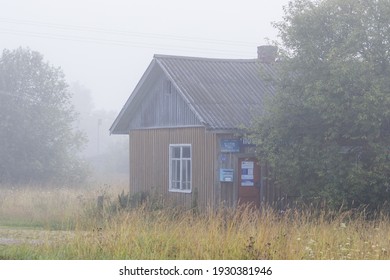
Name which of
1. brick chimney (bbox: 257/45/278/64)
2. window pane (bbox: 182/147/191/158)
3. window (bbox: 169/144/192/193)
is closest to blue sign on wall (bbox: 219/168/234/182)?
window (bbox: 169/144/192/193)

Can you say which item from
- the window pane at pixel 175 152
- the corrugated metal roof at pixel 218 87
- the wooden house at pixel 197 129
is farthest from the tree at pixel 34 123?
the window pane at pixel 175 152

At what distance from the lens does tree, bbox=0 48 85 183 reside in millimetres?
43500

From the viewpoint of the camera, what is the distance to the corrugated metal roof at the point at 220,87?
74.1 feet

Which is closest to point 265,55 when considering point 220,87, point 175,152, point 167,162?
point 220,87

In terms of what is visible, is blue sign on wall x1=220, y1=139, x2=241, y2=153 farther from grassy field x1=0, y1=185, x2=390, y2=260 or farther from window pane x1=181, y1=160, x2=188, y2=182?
grassy field x1=0, y1=185, x2=390, y2=260

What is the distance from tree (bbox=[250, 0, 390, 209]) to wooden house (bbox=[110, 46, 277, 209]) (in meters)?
1.34

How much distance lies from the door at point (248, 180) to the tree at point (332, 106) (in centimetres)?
249

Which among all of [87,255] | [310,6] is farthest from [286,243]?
[310,6]

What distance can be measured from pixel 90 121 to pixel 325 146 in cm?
11207

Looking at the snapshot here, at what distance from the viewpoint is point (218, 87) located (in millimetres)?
24234

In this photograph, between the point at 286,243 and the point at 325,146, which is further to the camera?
the point at 325,146

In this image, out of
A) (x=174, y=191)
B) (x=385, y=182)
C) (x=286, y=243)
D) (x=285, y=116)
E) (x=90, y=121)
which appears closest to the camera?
(x=286, y=243)

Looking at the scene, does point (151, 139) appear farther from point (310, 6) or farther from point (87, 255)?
point (87, 255)

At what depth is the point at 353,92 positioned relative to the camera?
1862 centimetres
